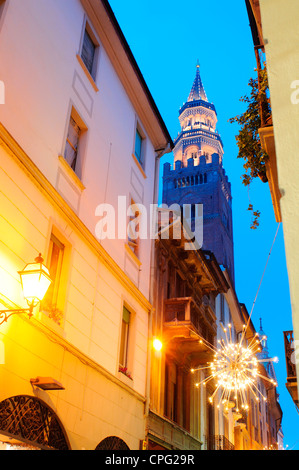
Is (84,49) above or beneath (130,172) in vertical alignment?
above

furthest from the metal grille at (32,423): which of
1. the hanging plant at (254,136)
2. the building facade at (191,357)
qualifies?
the hanging plant at (254,136)

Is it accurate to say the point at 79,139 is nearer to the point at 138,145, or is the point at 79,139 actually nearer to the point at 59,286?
the point at 59,286

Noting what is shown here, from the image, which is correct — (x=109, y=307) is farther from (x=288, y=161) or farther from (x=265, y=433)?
(x=265, y=433)

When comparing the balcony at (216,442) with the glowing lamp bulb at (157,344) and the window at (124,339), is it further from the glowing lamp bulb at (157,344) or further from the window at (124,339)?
the window at (124,339)

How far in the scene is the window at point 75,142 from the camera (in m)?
12.3

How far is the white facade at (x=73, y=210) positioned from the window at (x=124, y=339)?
16 centimetres

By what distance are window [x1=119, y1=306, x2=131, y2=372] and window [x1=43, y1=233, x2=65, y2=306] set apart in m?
3.99

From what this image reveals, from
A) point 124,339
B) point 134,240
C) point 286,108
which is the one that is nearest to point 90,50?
point 134,240

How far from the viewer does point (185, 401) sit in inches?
782

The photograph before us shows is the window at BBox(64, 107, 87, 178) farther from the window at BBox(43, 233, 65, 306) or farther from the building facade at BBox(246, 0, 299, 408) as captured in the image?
the building facade at BBox(246, 0, 299, 408)

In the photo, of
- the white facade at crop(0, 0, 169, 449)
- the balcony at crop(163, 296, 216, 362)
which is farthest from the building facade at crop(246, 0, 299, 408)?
the balcony at crop(163, 296, 216, 362)

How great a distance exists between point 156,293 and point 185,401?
548 centimetres
